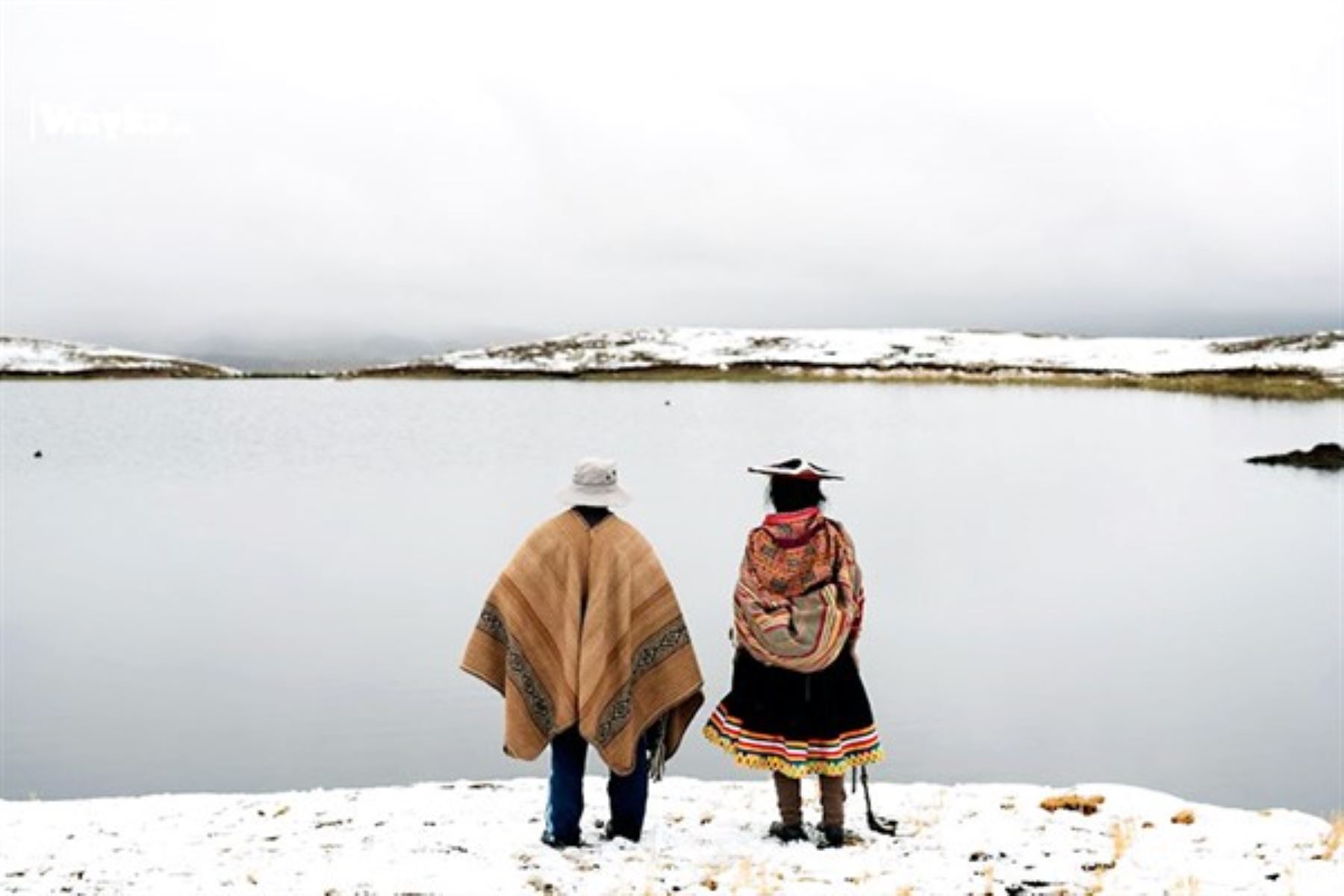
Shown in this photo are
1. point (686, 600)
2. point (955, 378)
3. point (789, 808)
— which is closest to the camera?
point (789, 808)

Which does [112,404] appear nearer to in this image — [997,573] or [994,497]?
[994,497]

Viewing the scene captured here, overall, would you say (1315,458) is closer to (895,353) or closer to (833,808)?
(833,808)

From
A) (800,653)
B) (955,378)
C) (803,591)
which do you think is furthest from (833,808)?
(955,378)

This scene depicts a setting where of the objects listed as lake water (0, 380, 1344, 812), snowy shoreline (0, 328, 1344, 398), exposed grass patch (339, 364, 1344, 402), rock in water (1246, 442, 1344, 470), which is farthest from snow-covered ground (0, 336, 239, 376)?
rock in water (1246, 442, 1344, 470)

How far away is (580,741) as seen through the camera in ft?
21.5

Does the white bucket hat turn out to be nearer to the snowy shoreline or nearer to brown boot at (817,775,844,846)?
brown boot at (817,775,844,846)

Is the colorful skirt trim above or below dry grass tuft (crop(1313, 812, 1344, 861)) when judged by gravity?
above

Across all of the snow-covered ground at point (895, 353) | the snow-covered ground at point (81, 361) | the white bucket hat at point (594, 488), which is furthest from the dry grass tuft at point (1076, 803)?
the snow-covered ground at point (81, 361)

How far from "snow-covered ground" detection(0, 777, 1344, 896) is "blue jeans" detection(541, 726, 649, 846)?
10cm

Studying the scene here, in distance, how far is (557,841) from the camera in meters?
6.45

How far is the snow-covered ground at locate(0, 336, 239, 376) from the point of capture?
113250mm

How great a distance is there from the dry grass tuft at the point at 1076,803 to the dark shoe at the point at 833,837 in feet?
4.70

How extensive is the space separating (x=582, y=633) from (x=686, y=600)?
1064 centimetres

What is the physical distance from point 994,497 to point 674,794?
846 inches
